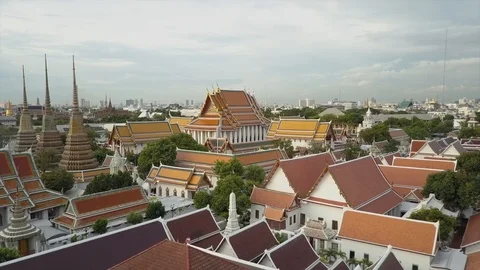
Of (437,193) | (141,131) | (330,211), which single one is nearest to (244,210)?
(330,211)

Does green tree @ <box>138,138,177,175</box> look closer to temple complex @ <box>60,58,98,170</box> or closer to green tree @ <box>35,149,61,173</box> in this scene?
temple complex @ <box>60,58,98,170</box>

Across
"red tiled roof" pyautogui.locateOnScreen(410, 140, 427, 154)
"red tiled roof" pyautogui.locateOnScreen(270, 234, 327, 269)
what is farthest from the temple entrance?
"red tiled roof" pyautogui.locateOnScreen(410, 140, 427, 154)

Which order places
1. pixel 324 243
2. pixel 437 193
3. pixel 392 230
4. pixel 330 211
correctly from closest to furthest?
pixel 392 230 < pixel 324 243 < pixel 330 211 < pixel 437 193

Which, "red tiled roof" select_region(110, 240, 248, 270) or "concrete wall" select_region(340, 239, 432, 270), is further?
"concrete wall" select_region(340, 239, 432, 270)

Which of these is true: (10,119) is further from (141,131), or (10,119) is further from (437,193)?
(437,193)

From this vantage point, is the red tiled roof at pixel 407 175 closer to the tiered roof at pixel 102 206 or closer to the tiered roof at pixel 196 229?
the tiered roof at pixel 196 229

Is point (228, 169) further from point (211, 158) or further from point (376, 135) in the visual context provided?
point (376, 135)
